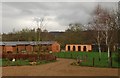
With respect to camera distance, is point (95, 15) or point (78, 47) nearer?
point (95, 15)

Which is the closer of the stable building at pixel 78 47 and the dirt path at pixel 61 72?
the dirt path at pixel 61 72

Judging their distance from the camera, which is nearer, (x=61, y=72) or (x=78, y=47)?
(x=61, y=72)

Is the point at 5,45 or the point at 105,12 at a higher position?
the point at 105,12

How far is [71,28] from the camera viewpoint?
8338 cm

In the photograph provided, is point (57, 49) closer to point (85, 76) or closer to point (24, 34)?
point (24, 34)

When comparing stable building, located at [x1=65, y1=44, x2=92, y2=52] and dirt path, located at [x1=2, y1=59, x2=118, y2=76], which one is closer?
dirt path, located at [x1=2, y1=59, x2=118, y2=76]

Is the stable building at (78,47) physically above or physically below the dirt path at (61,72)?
below

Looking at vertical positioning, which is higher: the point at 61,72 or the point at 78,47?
the point at 61,72

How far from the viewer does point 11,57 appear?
3531 cm

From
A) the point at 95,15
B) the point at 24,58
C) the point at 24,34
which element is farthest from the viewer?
the point at 24,34

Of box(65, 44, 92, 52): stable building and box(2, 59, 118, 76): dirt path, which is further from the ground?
box(2, 59, 118, 76): dirt path

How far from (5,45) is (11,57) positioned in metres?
23.1

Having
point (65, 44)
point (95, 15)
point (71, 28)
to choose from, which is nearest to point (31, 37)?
point (65, 44)

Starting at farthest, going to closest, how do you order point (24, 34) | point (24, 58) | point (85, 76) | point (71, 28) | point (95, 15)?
1. point (71, 28)
2. point (24, 34)
3. point (95, 15)
4. point (24, 58)
5. point (85, 76)
